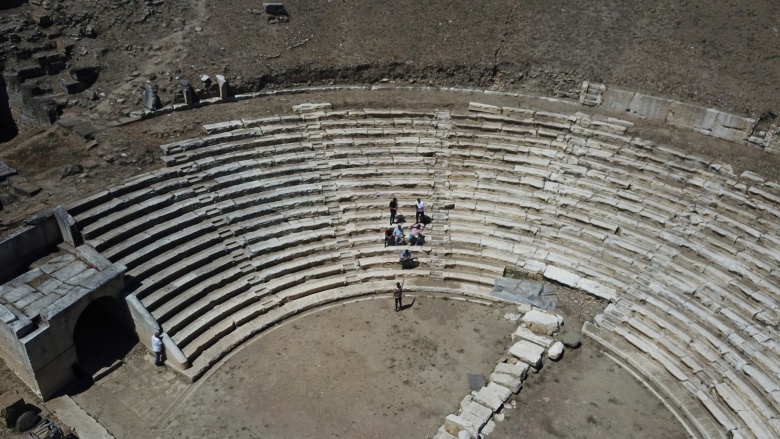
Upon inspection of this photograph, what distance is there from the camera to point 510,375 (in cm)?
1573

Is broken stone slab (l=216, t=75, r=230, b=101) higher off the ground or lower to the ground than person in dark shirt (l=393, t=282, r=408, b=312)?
higher

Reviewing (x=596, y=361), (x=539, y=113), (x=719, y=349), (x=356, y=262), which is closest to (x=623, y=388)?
(x=596, y=361)

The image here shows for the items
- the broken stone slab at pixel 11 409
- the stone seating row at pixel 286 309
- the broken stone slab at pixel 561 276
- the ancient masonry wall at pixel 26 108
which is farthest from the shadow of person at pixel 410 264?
the ancient masonry wall at pixel 26 108

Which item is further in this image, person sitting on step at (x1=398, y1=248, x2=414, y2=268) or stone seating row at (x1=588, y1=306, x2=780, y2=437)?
person sitting on step at (x1=398, y1=248, x2=414, y2=268)

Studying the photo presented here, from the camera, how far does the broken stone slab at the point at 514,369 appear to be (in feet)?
51.7

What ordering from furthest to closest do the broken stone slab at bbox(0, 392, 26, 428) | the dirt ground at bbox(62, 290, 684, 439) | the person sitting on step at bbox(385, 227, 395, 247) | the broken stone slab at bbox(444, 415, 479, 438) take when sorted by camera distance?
the person sitting on step at bbox(385, 227, 395, 247) < the dirt ground at bbox(62, 290, 684, 439) < the broken stone slab at bbox(444, 415, 479, 438) < the broken stone slab at bbox(0, 392, 26, 428)

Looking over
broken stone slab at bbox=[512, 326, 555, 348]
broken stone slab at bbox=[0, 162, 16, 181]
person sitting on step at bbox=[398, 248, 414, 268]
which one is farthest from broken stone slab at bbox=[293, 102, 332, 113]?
broken stone slab at bbox=[512, 326, 555, 348]

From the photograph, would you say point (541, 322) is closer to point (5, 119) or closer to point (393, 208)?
point (393, 208)

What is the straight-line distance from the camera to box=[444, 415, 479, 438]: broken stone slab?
14.0m

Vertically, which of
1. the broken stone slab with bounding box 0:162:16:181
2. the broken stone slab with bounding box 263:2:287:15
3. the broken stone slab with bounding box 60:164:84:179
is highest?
the broken stone slab with bounding box 263:2:287:15

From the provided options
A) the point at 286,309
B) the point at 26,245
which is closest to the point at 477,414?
the point at 286,309

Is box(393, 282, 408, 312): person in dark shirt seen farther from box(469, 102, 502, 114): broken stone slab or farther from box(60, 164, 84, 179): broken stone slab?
box(60, 164, 84, 179): broken stone slab

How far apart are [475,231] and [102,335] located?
37.7 feet

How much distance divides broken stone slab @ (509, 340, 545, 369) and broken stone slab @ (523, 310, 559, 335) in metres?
0.66
